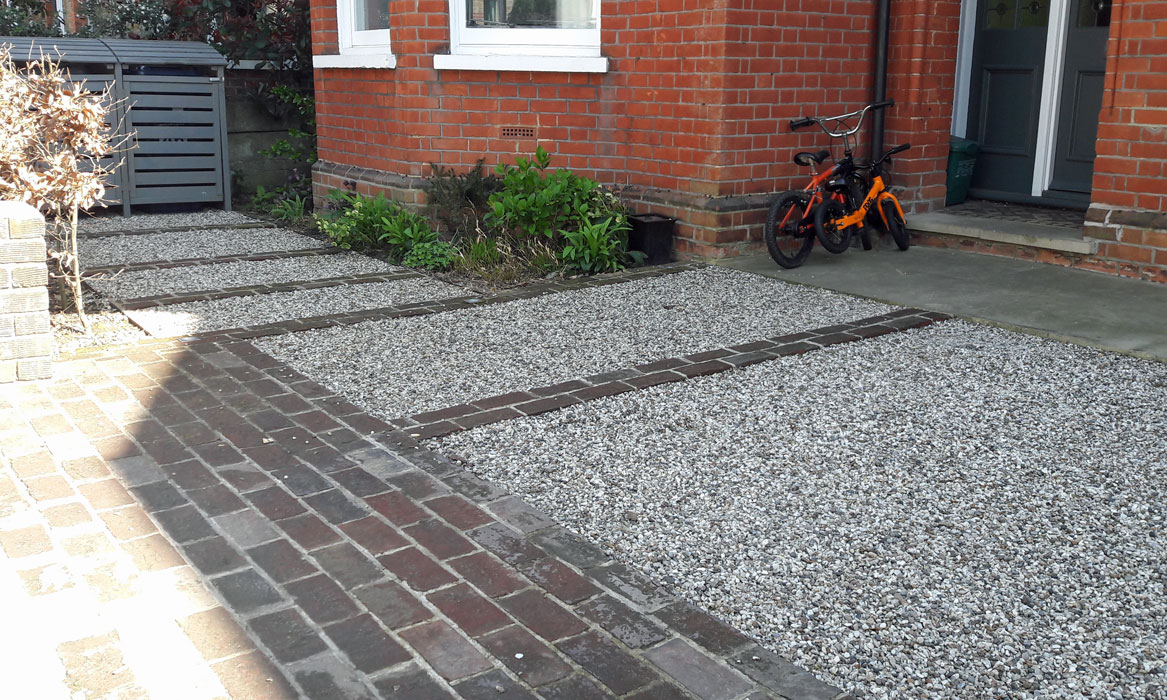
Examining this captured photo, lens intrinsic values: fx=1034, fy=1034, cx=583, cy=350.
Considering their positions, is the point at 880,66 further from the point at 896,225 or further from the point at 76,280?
the point at 76,280

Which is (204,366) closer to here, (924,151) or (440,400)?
(440,400)

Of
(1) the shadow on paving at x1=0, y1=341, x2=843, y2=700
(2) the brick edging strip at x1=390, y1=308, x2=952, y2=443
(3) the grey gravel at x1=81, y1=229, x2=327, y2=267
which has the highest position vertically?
(3) the grey gravel at x1=81, y1=229, x2=327, y2=267

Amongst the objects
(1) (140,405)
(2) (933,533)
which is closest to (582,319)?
(1) (140,405)

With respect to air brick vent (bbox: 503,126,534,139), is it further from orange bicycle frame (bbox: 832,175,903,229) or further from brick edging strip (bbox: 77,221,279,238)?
brick edging strip (bbox: 77,221,279,238)

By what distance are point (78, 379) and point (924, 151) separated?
5.77 metres

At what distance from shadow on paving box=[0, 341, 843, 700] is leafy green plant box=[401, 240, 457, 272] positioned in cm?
312

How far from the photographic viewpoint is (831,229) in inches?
271

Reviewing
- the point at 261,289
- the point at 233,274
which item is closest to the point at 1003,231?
the point at 261,289

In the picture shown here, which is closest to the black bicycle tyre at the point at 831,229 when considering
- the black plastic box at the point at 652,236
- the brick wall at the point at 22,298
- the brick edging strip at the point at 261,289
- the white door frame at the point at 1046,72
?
the black plastic box at the point at 652,236

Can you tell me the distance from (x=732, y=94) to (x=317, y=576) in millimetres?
4812

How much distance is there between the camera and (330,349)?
5.16 meters

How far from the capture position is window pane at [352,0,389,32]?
847 centimetres

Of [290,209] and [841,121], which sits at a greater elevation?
[841,121]

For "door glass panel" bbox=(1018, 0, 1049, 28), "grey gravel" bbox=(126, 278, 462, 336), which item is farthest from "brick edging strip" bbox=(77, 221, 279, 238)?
"door glass panel" bbox=(1018, 0, 1049, 28)
